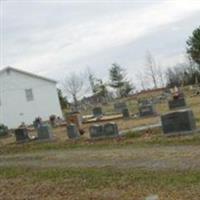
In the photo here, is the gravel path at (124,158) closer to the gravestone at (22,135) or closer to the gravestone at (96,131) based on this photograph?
the gravestone at (96,131)

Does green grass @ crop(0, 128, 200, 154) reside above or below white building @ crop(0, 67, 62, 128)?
below

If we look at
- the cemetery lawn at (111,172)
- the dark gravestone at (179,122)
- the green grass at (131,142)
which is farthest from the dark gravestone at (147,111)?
the dark gravestone at (179,122)

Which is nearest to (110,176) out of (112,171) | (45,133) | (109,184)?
(112,171)

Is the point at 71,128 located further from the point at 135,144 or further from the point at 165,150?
the point at 165,150

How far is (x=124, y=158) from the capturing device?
13.4 m

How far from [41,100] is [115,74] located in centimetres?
5572

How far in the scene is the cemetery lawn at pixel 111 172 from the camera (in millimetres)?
9234

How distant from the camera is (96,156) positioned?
14.8 meters

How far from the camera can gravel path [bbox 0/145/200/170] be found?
37.8 feet

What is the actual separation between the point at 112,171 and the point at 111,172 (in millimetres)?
135

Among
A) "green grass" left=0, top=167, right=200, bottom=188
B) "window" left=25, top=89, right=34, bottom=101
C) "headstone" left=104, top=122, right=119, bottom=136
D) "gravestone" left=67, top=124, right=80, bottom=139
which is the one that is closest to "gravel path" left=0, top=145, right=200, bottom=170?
"green grass" left=0, top=167, right=200, bottom=188

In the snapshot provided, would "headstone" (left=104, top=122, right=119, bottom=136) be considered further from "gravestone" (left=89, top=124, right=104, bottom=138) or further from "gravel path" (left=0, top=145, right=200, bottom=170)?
"gravel path" (left=0, top=145, right=200, bottom=170)

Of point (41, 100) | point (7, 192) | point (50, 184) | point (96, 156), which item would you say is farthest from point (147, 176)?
point (41, 100)

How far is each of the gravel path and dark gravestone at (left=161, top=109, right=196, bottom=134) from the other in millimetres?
2306
